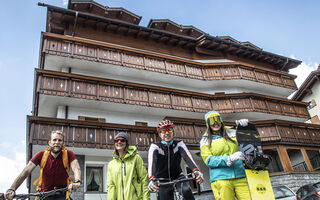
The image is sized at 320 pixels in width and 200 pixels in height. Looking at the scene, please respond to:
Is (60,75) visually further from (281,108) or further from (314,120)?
(314,120)

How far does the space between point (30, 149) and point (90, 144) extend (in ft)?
9.37

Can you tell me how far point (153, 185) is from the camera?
4.51m

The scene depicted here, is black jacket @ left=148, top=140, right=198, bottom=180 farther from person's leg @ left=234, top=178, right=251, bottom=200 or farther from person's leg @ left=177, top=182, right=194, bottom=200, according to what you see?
person's leg @ left=234, top=178, right=251, bottom=200

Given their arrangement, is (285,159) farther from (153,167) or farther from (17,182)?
(17,182)

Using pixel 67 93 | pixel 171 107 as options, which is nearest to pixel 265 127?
pixel 171 107

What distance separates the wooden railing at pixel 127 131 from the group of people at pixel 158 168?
9.54 meters

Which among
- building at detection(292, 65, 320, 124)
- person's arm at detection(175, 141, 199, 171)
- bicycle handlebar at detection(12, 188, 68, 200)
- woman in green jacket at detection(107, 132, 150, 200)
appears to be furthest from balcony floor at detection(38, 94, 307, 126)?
building at detection(292, 65, 320, 124)

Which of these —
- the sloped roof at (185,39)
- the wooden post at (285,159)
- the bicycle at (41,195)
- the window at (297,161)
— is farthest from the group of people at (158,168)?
the window at (297,161)

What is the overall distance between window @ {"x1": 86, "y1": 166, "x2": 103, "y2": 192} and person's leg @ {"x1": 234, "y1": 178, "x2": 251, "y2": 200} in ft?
39.8

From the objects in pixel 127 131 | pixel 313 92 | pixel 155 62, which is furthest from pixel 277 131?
pixel 313 92

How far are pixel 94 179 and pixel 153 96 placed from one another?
265 inches

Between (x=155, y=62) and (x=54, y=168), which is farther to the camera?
(x=155, y=62)

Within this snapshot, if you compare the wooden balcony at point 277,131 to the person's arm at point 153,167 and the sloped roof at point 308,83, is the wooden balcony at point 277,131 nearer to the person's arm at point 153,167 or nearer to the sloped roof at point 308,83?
the sloped roof at point 308,83

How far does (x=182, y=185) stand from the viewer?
4.47 metres
